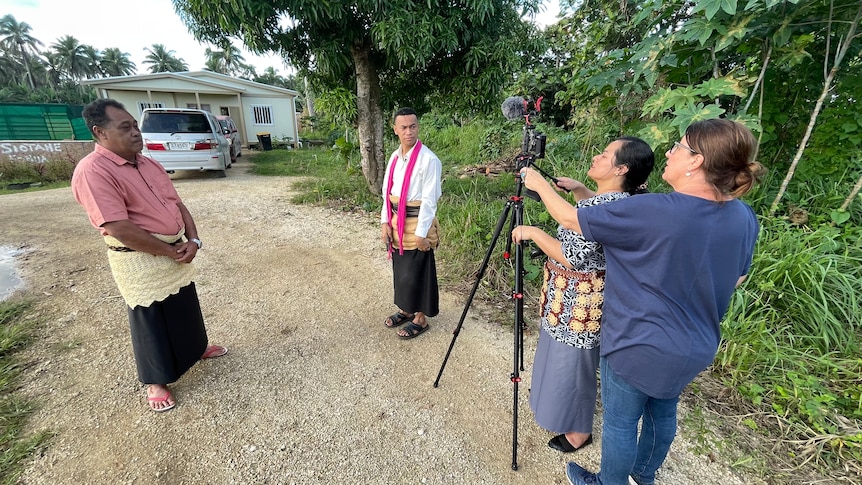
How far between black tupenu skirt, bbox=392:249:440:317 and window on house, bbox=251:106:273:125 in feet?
60.6

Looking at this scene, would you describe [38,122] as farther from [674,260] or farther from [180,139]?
[674,260]

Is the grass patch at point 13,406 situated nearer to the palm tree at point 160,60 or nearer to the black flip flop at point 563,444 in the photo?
the black flip flop at point 563,444

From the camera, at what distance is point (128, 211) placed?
2.09 meters

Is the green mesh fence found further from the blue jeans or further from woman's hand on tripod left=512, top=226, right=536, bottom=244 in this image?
the blue jeans

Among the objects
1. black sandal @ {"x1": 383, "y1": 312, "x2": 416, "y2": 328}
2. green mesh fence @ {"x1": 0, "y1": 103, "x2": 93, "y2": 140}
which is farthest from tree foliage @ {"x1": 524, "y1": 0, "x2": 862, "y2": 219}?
green mesh fence @ {"x1": 0, "y1": 103, "x2": 93, "y2": 140}

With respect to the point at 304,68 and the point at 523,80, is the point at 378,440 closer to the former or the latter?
the point at 304,68

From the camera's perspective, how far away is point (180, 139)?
8.52 meters

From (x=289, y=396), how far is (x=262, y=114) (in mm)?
19138

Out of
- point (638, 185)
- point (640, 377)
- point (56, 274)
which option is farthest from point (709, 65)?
point (56, 274)

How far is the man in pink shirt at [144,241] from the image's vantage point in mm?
1970

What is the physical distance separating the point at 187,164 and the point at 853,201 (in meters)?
11.0

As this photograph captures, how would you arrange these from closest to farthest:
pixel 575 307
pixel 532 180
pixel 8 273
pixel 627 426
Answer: pixel 627 426, pixel 532 180, pixel 575 307, pixel 8 273

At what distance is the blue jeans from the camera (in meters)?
1.52

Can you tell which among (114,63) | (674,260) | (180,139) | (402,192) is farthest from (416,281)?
(114,63)
